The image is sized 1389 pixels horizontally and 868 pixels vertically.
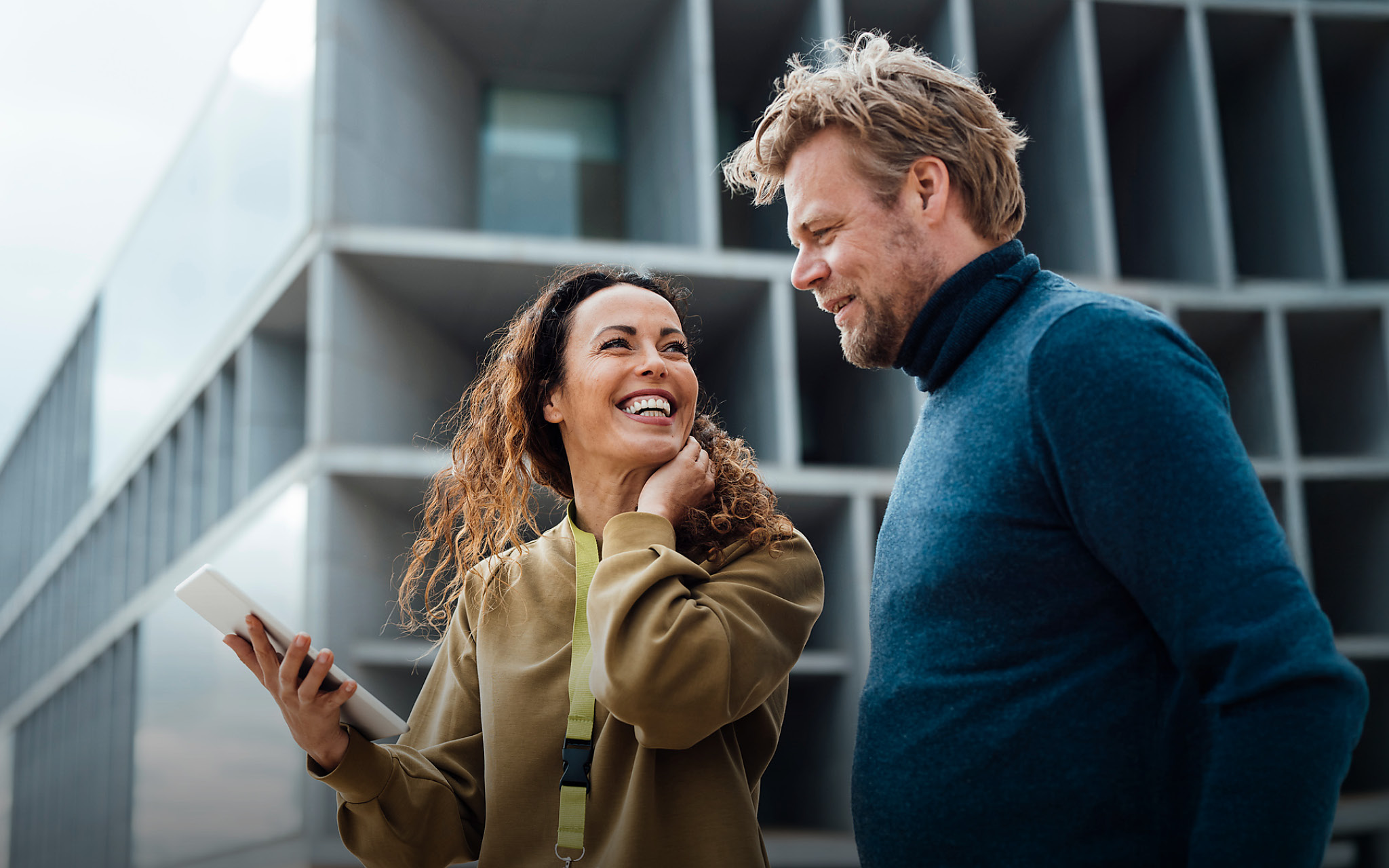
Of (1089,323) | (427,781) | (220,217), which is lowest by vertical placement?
(427,781)

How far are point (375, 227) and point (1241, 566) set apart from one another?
13091 mm

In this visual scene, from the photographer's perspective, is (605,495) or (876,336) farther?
(605,495)

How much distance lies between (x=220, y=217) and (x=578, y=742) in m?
15.8

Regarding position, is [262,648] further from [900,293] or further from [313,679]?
[900,293]

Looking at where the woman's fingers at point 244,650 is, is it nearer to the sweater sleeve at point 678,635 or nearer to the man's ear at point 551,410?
the sweater sleeve at point 678,635

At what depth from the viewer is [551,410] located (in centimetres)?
320

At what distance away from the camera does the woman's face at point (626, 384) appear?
2887mm

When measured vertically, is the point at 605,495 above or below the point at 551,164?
below

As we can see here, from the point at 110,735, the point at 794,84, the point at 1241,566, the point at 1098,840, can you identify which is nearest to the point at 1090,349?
the point at 1241,566

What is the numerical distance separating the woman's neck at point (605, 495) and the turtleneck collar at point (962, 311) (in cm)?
81

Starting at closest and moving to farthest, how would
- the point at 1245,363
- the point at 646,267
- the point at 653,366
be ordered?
the point at 653,366
the point at 646,267
the point at 1245,363

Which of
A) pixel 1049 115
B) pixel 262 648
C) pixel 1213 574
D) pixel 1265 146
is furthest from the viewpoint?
pixel 1265 146

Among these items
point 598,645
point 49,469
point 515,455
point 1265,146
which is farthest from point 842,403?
point 49,469

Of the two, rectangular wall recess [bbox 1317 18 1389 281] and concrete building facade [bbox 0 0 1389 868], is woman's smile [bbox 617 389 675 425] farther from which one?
rectangular wall recess [bbox 1317 18 1389 281]
